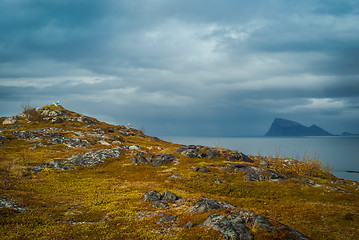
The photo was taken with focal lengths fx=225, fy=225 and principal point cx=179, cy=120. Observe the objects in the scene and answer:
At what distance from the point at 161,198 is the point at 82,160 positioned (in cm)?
3783

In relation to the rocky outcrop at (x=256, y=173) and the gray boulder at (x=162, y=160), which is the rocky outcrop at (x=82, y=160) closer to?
the gray boulder at (x=162, y=160)

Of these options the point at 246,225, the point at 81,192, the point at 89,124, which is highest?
the point at 89,124

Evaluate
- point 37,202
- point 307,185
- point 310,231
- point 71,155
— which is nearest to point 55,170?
point 71,155

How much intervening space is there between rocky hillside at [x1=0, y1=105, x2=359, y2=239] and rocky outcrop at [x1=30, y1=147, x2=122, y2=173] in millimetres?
207

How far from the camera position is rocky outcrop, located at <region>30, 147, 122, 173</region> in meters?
54.3

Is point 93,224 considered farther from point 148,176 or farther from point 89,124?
point 89,124

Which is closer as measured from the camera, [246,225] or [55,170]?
[246,225]

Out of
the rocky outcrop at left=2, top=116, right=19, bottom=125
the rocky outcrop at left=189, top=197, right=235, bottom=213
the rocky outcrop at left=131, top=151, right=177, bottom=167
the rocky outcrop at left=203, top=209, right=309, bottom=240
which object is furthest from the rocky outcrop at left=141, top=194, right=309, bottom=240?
the rocky outcrop at left=2, top=116, right=19, bottom=125

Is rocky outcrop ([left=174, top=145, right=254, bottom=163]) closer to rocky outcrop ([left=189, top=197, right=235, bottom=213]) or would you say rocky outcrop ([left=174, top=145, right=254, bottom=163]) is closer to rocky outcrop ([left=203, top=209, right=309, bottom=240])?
rocky outcrop ([left=189, top=197, right=235, bottom=213])

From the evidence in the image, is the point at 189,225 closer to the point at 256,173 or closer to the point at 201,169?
the point at 201,169

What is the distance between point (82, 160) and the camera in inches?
2416

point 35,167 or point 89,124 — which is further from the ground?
point 89,124

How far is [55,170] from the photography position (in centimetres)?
5219

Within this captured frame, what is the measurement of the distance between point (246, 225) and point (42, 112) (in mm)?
148911
